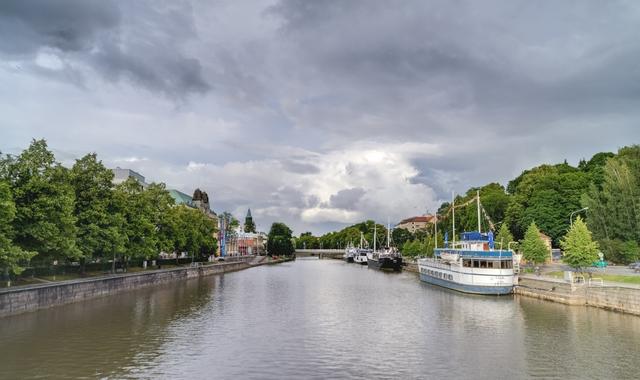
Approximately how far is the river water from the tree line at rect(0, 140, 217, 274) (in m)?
7.51

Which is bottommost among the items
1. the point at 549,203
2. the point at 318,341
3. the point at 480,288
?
the point at 318,341

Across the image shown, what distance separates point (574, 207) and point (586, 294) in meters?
72.4

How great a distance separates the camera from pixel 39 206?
55.2 meters

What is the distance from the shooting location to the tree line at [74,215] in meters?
53.9

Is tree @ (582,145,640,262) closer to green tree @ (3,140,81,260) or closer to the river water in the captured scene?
the river water

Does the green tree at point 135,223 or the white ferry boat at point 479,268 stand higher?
the green tree at point 135,223

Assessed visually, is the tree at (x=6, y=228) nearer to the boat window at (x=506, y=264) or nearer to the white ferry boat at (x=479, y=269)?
the white ferry boat at (x=479, y=269)

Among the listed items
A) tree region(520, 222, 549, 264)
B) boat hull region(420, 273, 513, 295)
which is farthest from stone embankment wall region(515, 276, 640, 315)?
tree region(520, 222, 549, 264)

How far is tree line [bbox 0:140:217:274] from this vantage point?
53.9m

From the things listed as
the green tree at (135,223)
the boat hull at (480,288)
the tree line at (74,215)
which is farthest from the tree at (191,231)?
the boat hull at (480,288)

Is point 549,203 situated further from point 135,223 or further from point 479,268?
point 135,223

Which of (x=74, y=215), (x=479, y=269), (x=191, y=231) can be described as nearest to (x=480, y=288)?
(x=479, y=269)

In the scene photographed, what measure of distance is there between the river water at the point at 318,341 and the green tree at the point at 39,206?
724 centimetres

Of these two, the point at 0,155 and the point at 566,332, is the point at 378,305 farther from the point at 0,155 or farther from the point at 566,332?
the point at 0,155
